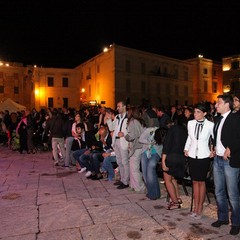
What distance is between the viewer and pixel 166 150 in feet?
17.0

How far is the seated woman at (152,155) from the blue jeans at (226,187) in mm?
1499

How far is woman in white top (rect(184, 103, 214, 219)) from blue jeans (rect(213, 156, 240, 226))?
0.24 metres

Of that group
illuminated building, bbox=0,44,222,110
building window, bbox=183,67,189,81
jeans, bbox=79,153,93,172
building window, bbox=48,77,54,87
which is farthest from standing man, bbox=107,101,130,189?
building window, bbox=183,67,189,81

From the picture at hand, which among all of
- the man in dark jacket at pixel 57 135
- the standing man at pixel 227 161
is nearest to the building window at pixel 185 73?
the man in dark jacket at pixel 57 135

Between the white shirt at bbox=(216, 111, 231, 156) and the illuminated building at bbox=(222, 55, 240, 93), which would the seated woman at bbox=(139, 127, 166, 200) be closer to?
the white shirt at bbox=(216, 111, 231, 156)

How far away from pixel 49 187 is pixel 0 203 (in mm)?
1381

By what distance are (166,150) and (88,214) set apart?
1.70 meters

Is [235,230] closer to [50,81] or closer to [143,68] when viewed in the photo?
[143,68]

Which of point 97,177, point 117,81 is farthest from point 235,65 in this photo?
point 97,177

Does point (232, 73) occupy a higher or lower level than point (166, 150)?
higher

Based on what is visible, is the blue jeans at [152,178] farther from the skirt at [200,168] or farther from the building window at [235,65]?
A: the building window at [235,65]

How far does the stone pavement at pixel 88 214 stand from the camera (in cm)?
431

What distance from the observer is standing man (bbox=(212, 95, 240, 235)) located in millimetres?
4207

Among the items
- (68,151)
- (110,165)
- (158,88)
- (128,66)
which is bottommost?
(110,165)
